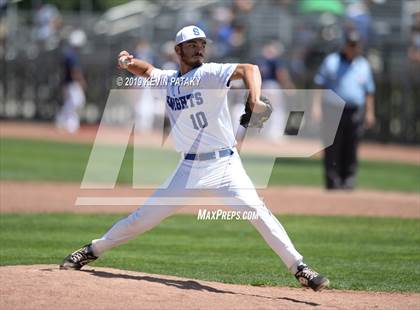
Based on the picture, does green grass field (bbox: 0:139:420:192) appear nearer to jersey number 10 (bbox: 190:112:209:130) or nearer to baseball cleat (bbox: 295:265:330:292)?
jersey number 10 (bbox: 190:112:209:130)

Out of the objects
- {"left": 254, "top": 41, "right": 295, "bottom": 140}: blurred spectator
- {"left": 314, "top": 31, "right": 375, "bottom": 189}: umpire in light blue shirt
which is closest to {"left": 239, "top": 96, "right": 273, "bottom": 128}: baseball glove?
{"left": 314, "top": 31, "right": 375, "bottom": 189}: umpire in light blue shirt

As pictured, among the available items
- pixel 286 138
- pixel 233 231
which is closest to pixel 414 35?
pixel 286 138

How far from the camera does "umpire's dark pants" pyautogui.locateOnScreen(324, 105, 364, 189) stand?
55.0 feet

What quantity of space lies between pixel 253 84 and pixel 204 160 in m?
0.97

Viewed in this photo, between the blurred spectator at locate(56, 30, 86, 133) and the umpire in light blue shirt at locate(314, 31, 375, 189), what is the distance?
12.4 m

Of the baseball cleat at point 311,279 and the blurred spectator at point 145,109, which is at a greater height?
the baseball cleat at point 311,279

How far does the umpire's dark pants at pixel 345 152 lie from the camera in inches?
659

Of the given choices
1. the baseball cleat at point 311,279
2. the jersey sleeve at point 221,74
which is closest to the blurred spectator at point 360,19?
the jersey sleeve at point 221,74

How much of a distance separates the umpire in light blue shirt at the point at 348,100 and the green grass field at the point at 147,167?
5.26 ft

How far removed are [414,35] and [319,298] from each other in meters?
18.6

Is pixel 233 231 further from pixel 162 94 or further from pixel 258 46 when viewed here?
pixel 258 46

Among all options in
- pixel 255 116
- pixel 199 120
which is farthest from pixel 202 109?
pixel 255 116

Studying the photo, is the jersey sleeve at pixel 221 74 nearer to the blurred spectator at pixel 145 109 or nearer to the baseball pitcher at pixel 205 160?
the baseball pitcher at pixel 205 160

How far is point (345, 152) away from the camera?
16.9 metres
